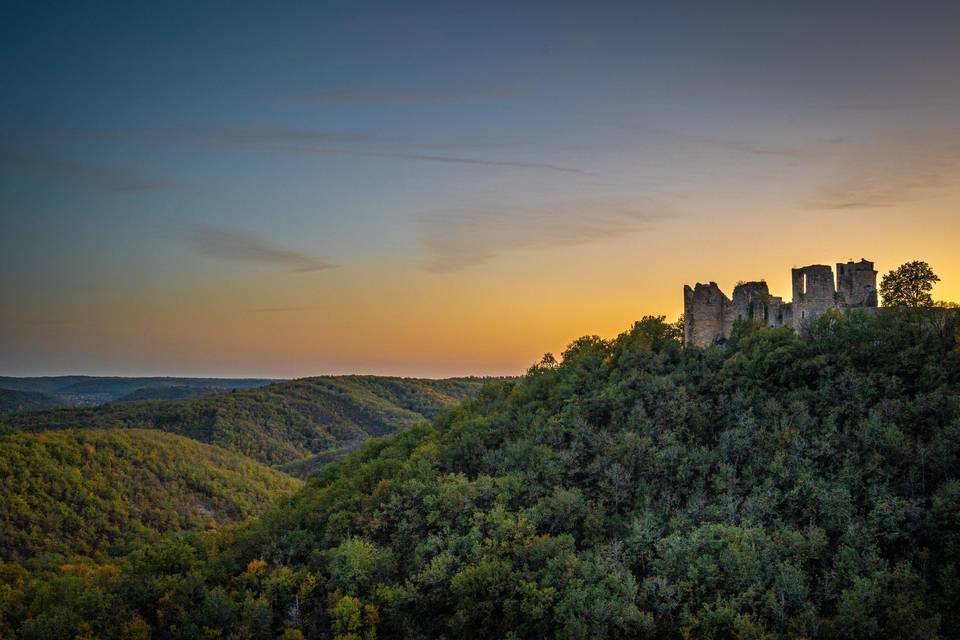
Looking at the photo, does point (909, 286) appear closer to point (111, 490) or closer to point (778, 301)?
point (778, 301)

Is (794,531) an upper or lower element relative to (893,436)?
lower

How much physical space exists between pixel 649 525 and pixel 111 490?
11568 centimetres

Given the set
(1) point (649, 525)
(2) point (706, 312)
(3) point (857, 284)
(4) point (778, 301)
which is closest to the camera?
(1) point (649, 525)

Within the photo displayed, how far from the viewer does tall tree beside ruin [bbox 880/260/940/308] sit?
4516 cm

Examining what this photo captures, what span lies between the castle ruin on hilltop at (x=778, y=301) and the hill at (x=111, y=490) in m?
93.6

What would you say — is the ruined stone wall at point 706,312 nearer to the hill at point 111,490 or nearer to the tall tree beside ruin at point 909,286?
the tall tree beside ruin at point 909,286

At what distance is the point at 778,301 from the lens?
50.4 meters

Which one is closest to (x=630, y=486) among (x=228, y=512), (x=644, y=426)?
(x=644, y=426)

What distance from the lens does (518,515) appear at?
46.2 m

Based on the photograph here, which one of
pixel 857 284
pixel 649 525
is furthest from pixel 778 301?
pixel 649 525

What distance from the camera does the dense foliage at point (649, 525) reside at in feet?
115

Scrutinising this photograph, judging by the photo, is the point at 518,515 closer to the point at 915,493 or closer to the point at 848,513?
the point at 848,513

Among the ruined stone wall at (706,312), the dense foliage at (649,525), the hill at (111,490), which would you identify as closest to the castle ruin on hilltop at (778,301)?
the ruined stone wall at (706,312)

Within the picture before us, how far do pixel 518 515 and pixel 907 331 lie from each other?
27942mm
